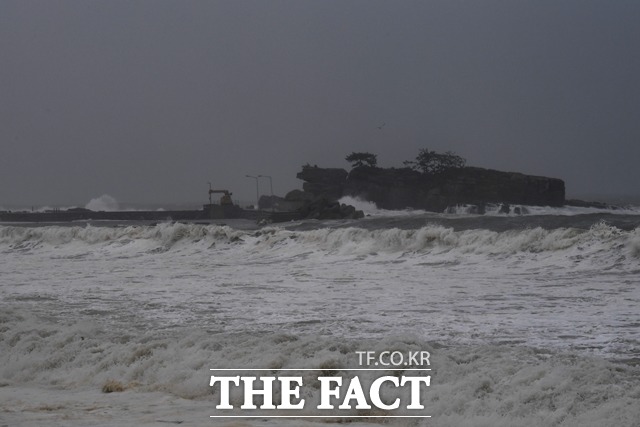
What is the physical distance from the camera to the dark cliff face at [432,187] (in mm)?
68750

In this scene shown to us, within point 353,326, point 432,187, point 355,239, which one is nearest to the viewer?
point 353,326

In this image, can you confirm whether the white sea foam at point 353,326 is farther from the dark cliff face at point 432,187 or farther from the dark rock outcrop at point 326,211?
the dark cliff face at point 432,187

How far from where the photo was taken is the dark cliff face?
226 ft

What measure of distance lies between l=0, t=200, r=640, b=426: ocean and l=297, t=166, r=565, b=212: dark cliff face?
164 ft

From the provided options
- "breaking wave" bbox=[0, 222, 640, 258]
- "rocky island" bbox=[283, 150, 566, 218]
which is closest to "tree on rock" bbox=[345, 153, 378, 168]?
"rocky island" bbox=[283, 150, 566, 218]

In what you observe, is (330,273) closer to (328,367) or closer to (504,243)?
(504,243)

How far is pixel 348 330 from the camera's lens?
8797mm

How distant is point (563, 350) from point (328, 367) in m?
2.36

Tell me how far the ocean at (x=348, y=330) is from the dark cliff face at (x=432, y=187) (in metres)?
49.9

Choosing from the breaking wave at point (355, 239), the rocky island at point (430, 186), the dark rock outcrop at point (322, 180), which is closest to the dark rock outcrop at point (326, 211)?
the rocky island at point (430, 186)

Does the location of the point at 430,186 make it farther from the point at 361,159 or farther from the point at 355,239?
the point at 355,239

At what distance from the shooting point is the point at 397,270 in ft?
57.0

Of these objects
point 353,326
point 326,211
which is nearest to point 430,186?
point 326,211

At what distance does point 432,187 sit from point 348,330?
66.0 metres
